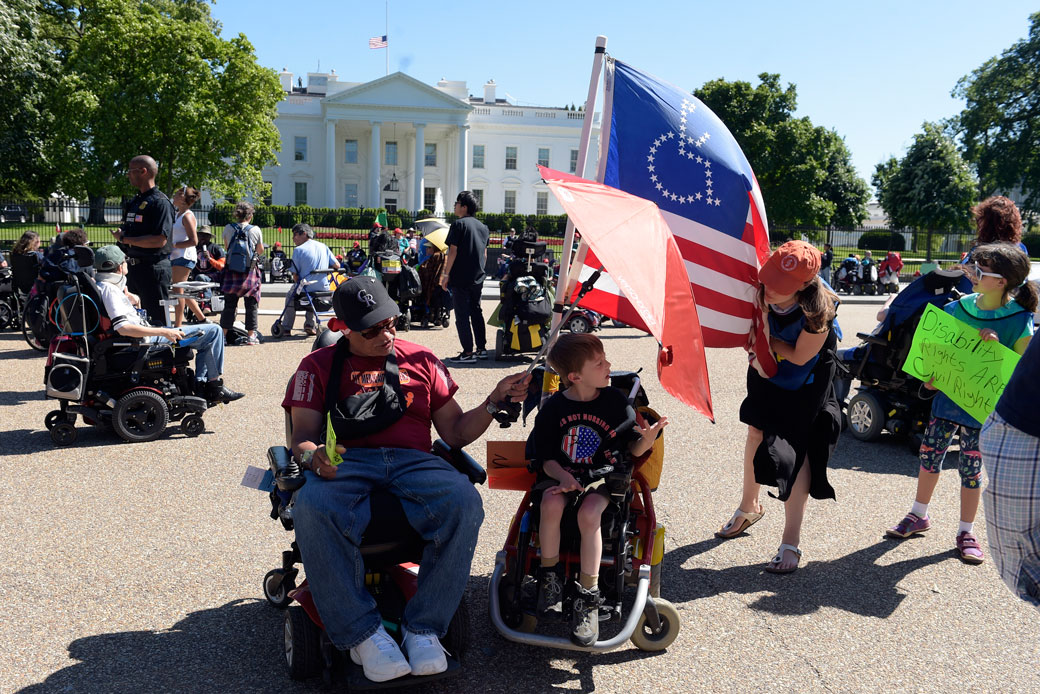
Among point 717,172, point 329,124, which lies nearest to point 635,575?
point 717,172

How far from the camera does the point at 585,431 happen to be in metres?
3.59

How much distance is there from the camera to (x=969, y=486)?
470 centimetres

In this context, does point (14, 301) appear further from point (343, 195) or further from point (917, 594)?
point (343, 195)

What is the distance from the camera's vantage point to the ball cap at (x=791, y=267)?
13.0 ft

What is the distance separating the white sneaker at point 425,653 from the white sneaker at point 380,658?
3cm

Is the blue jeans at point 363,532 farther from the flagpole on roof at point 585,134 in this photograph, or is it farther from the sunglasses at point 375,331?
the flagpole on roof at point 585,134

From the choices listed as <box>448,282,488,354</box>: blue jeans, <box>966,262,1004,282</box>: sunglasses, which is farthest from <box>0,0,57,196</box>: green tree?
<box>966,262,1004,282</box>: sunglasses

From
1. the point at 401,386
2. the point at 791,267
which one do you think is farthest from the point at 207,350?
the point at 791,267

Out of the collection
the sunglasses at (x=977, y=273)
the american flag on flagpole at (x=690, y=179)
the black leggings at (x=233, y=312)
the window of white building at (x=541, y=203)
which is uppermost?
the window of white building at (x=541, y=203)

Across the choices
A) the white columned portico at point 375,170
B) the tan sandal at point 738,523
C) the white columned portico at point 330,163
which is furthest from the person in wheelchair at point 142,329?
the white columned portico at point 330,163

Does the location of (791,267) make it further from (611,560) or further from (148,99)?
(148,99)

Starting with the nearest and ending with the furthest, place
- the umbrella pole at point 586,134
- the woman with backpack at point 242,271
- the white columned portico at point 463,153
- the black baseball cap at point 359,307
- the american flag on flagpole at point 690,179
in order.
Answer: the black baseball cap at point 359,307
the umbrella pole at point 586,134
the american flag on flagpole at point 690,179
the woman with backpack at point 242,271
the white columned portico at point 463,153

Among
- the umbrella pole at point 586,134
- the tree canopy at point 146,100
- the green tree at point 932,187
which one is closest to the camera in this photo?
the umbrella pole at point 586,134

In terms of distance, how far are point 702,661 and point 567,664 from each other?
578mm
